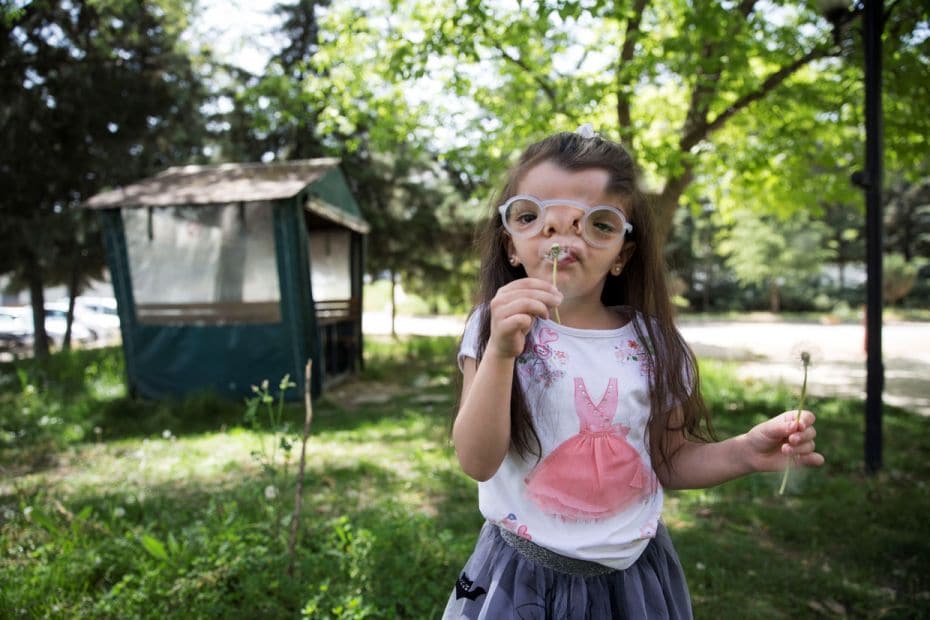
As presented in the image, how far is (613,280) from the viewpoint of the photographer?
5.18 feet

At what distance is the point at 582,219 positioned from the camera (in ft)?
4.12

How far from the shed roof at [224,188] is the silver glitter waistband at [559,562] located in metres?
6.00

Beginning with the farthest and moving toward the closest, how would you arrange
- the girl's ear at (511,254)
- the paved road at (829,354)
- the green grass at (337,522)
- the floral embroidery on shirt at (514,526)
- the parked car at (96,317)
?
the parked car at (96,317)
the paved road at (829,354)
the green grass at (337,522)
the girl's ear at (511,254)
the floral embroidery on shirt at (514,526)

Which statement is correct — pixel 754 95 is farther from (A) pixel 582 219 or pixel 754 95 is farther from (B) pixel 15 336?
(B) pixel 15 336

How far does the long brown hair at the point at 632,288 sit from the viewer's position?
1.32 m

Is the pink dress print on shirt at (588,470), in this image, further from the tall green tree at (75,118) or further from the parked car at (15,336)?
the parked car at (15,336)

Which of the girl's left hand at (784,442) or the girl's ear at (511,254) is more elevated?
the girl's ear at (511,254)

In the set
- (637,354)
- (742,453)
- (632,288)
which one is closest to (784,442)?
(742,453)

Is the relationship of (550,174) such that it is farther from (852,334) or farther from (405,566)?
(852,334)

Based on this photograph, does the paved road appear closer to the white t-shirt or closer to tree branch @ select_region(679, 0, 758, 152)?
the white t-shirt

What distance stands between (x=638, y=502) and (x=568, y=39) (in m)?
6.81

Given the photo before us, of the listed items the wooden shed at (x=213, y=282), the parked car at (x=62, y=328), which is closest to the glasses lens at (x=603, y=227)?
the wooden shed at (x=213, y=282)

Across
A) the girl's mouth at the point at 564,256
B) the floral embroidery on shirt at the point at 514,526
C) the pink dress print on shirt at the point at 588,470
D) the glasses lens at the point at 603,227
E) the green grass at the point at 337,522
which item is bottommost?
the green grass at the point at 337,522

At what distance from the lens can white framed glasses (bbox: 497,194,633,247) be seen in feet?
4.12
